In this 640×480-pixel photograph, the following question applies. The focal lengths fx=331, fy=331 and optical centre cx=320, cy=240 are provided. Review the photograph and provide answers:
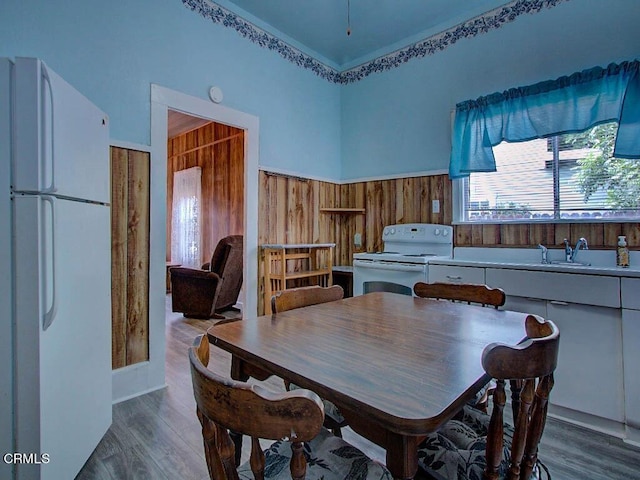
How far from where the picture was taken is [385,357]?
91cm

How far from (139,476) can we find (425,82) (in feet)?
11.7

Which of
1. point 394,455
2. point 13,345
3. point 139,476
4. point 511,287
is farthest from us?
point 511,287

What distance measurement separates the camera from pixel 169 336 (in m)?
3.48

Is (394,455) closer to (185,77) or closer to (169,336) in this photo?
(185,77)

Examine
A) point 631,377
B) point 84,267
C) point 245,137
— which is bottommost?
point 631,377

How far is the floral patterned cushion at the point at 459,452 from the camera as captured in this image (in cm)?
90

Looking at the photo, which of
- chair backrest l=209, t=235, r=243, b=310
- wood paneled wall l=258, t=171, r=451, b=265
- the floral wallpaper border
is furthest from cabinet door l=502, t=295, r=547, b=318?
chair backrest l=209, t=235, r=243, b=310

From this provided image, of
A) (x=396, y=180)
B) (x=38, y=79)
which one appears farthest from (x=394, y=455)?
(x=396, y=180)

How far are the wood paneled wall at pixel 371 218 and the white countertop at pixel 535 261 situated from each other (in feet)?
0.21

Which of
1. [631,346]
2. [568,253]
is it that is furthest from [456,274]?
[631,346]

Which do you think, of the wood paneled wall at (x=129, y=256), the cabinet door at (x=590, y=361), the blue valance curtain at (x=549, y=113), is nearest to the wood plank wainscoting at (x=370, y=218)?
the blue valance curtain at (x=549, y=113)

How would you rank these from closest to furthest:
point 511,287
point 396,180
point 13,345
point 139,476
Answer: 1. point 13,345
2. point 139,476
3. point 511,287
4. point 396,180

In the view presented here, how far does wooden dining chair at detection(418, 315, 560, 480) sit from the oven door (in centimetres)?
162

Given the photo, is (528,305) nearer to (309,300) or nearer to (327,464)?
(309,300)
